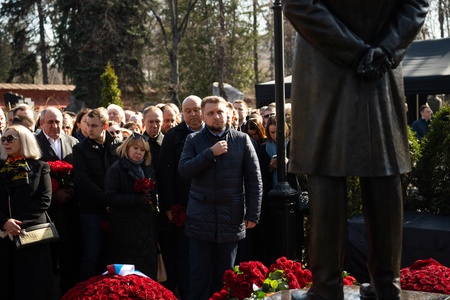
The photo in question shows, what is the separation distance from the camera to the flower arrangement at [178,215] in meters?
6.16

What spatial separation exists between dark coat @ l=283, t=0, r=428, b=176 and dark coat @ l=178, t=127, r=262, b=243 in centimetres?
254

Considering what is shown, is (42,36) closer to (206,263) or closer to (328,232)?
(206,263)

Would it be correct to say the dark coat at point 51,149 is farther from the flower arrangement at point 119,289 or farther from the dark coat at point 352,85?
the dark coat at point 352,85

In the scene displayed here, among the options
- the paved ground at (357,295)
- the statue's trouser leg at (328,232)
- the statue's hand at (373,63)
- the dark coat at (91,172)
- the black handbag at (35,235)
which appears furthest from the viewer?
the dark coat at (91,172)

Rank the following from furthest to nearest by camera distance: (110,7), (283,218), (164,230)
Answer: (110,7), (164,230), (283,218)

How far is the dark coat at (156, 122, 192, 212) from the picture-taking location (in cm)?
643

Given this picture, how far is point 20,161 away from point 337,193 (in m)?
3.51

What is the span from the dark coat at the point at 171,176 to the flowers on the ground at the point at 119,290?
2.52 metres

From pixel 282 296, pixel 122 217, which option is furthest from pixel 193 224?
pixel 282 296

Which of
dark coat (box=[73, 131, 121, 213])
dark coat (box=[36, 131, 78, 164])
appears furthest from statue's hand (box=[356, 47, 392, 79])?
dark coat (box=[36, 131, 78, 164])

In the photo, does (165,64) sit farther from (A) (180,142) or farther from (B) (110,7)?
(A) (180,142)

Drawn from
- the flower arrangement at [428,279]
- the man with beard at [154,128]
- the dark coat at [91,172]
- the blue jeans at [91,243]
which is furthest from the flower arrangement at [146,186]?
the flower arrangement at [428,279]

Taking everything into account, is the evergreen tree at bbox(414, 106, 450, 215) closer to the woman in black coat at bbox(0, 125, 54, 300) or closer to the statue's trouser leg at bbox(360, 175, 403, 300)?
the statue's trouser leg at bbox(360, 175, 403, 300)

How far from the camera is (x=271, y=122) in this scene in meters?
7.02
